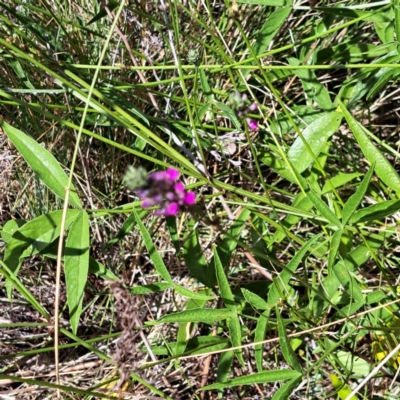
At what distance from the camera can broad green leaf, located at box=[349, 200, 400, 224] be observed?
1.08 meters

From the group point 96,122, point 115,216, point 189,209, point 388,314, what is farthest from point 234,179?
point 189,209

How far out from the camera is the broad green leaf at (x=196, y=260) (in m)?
1.22

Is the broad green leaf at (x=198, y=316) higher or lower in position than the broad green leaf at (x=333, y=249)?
lower

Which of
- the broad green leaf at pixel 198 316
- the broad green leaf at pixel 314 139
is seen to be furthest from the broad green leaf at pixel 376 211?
the broad green leaf at pixel 198 316

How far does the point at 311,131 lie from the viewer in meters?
1.31

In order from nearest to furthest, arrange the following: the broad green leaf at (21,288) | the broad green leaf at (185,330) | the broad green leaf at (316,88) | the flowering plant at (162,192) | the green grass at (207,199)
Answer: the flowering plant at (162,192) → the broad green leaf at (21,288) → the green grass at (207,199) → the broad green leaf at (185,330) → the broad green leaf at (316,88)

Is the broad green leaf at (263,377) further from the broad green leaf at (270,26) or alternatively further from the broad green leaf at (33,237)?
the broad green leaf at (270,26)

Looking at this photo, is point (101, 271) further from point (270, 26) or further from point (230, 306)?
point (270, 26)

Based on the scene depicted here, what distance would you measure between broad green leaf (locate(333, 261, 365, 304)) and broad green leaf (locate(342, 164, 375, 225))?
5.8 inches

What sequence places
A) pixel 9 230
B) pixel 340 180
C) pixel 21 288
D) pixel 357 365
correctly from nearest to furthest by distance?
pixel 21 288 < pixel 9 230 < pixel 340 180 < pixel 357 365

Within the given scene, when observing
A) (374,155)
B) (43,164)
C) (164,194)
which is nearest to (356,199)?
(374,155)

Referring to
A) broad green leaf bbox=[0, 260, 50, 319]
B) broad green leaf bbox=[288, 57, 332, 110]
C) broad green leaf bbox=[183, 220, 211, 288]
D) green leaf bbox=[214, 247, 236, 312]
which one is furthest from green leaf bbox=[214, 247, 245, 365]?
broad green leaf bbox=[288, 57, 332, 110]

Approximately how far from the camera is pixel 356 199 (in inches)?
41.6

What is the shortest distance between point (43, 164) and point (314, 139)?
26.1 inches
